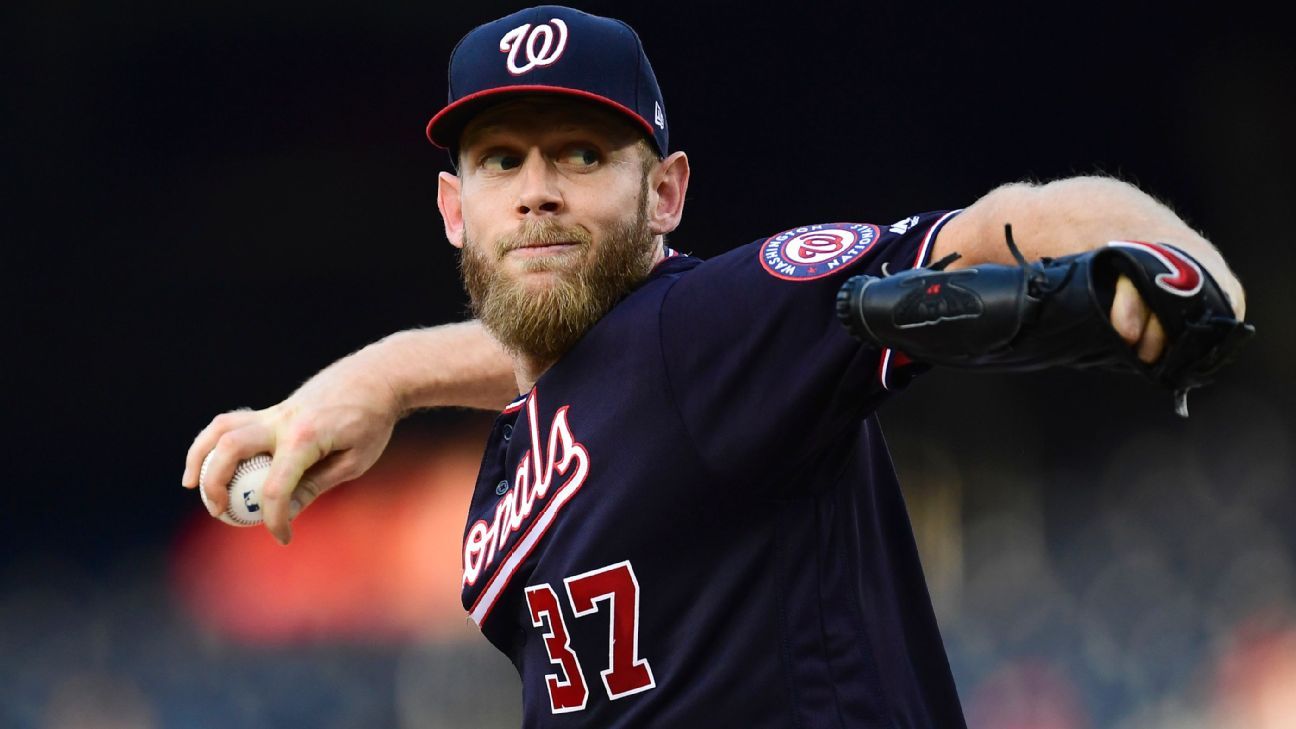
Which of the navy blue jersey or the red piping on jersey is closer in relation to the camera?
the navy blue jersey

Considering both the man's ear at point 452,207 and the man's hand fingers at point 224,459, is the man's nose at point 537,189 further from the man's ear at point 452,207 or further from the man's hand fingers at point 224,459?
the man's hand fingers at point 224,459

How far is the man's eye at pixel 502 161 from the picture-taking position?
73.8 inches

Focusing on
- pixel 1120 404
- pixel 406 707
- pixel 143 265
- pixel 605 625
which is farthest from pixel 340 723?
pixel 605 625

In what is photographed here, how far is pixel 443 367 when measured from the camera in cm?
230

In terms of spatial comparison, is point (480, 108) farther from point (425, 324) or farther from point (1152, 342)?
point (425, 324)

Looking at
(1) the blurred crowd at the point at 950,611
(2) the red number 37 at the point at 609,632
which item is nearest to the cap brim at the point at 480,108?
(2) the red number 37 at the point at 609,632

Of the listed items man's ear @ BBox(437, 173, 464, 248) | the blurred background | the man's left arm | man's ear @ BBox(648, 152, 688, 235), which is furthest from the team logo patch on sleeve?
the blurred background

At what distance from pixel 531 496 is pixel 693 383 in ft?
1.12

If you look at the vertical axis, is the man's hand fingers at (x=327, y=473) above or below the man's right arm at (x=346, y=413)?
below

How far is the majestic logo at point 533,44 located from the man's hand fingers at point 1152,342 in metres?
0.94

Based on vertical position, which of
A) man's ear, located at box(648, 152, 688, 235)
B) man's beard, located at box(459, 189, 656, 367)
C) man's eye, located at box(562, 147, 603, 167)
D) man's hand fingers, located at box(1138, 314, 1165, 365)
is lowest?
man's hand fingers, located at box(1138, 314, 1165, 365)

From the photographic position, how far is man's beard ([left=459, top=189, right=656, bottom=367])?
1779 mm

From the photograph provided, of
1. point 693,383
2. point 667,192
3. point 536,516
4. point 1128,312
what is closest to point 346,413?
point 536,516

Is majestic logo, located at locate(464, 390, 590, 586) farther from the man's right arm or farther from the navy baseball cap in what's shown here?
the navy baseball cap
